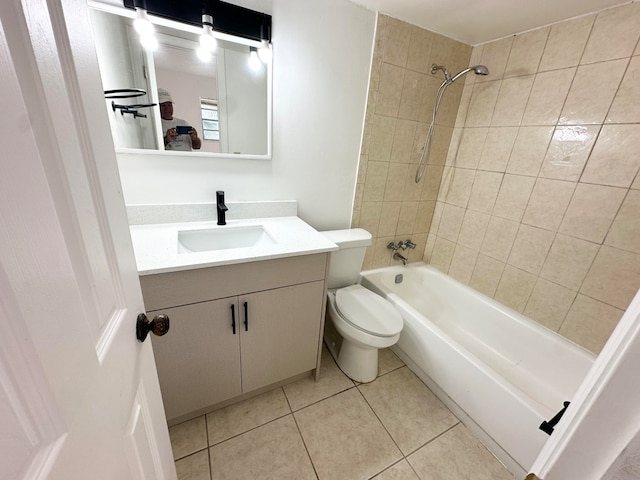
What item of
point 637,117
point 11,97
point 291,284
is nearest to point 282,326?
point 291,284

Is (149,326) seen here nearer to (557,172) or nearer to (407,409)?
(407,409)

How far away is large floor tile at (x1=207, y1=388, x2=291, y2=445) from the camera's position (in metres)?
1.24

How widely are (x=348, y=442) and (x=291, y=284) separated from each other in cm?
81

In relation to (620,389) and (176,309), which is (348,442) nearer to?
(176,309)

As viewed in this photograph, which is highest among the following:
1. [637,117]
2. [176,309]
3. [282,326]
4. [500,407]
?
[637,117]

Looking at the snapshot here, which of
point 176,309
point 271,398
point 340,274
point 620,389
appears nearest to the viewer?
point 620,389

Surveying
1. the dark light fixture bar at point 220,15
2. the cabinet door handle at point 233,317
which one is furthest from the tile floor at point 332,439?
the dark light fixture bar at point 220,15

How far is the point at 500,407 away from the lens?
1168mm

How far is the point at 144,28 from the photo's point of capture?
105 centimetres

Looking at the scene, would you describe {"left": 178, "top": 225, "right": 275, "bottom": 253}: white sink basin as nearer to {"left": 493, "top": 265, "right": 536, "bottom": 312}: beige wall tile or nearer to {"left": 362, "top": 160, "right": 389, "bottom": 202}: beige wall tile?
{"left": 362, "top": 160, "right": 389, "bottom": 202}: beige wall tile

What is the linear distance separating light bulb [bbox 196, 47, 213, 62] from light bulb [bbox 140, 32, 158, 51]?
0.16 m

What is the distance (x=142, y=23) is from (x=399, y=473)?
2.18 metres

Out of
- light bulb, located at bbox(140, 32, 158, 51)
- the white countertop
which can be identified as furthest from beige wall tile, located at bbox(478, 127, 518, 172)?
light bulb, located at bbox(140, 32, 158, 51)

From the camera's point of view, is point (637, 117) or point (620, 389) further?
point (637, 117)
